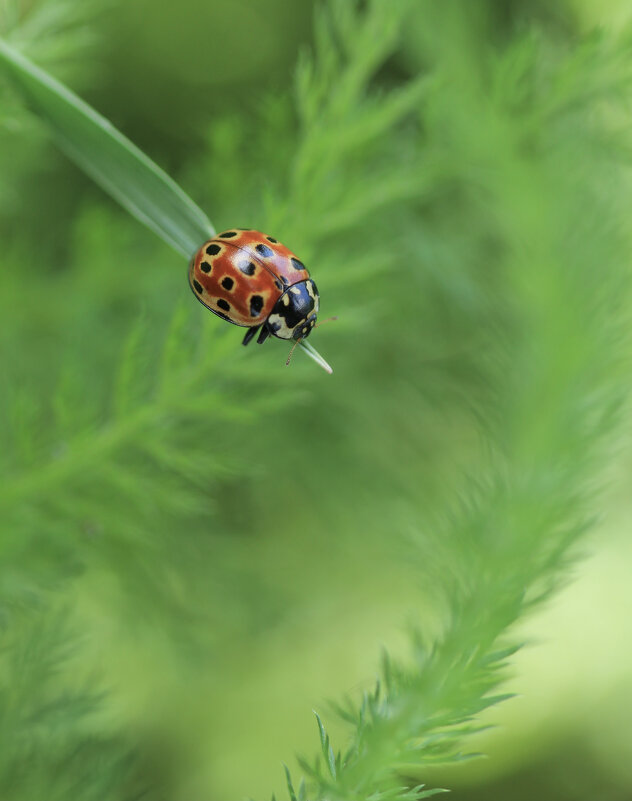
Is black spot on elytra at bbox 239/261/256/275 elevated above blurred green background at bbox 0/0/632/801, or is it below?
below

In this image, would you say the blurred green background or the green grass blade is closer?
the green grass blade

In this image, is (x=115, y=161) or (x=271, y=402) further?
(x=271, y=402)

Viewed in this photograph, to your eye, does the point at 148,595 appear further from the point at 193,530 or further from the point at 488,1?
the point at 488,1

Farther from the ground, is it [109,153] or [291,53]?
[291,53]

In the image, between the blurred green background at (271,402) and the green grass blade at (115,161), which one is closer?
the green grass blade at (115,161)

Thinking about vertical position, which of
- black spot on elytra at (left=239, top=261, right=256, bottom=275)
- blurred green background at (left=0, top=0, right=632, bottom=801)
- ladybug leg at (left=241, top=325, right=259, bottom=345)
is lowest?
black spot on elytra at (left=239, top=261, right=256, bottom=275)

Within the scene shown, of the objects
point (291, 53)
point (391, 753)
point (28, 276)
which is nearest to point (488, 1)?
point (291, 53)
